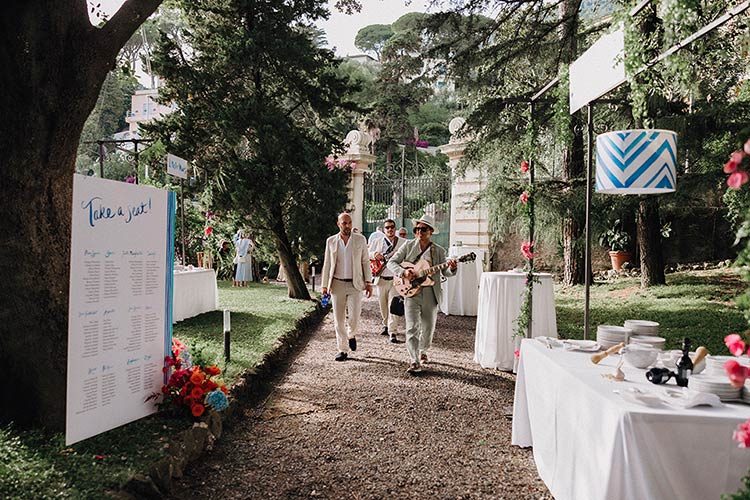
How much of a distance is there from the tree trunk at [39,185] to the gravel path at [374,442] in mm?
1211

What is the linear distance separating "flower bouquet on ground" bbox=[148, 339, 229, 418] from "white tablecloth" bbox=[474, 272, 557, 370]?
11.5 ft

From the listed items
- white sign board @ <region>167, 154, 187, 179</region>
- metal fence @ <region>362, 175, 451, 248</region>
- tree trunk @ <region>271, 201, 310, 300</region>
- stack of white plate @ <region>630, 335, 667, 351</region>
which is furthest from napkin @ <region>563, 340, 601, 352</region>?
metal fence @ <region>362, 175, 451, 248</region>

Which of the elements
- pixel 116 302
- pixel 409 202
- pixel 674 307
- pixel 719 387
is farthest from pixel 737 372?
pixel 409 202

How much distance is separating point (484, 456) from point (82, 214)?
10.2ft

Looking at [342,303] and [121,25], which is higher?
[121,25]

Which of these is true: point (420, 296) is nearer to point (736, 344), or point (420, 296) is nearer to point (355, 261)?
point (355, 261)

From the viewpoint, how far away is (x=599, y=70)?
3865 millimetres

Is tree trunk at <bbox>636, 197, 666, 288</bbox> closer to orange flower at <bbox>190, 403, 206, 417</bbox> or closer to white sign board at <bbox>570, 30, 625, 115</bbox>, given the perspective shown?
white sign board at <bbox>570, 30, 625, 115</bbox>

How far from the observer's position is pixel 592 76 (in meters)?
3.98

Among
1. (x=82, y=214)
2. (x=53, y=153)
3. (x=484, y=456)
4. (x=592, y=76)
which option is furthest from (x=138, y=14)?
(x=484, y=456)

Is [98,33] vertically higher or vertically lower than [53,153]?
higher

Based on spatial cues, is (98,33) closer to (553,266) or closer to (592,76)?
(592,76)

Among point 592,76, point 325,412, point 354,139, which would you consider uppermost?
point 354,139

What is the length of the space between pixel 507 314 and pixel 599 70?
3.55m
